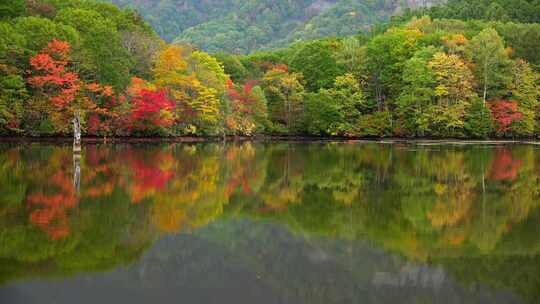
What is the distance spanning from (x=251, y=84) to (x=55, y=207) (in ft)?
202

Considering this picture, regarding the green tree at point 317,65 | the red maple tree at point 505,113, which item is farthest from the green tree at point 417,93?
the green tree at point 317,65

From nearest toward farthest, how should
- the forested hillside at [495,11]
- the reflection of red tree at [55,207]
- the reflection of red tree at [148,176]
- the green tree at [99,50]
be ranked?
the reflection of red tree at [55,207], the reflection of red tree at [148,176], the green tree at [99,50], the forested hillside at [495,11]

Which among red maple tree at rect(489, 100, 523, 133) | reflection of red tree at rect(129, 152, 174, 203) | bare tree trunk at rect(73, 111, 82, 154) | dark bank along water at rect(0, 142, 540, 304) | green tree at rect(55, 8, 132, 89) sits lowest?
dark bank along water at rect(0, 142, 540, 304)

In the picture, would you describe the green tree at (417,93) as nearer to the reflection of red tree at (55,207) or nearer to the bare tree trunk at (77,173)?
the bare tree trunk at (77,173)

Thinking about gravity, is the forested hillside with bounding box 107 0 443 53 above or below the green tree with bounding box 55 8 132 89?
above

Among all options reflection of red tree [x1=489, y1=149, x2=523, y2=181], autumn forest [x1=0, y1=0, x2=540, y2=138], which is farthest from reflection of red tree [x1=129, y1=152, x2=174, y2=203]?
autumn forest [x1=0, y1=0, x2=540, y2=138]

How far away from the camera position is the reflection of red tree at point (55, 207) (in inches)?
477

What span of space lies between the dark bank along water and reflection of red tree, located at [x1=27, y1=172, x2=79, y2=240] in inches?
1.6

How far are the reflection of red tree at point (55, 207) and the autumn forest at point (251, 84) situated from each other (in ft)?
90.6

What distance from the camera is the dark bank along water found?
28.1 ft

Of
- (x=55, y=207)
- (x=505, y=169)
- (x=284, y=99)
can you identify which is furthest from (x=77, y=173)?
(x=284, y=99)

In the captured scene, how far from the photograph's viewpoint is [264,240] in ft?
39.2

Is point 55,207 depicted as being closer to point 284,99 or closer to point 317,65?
point 284,99

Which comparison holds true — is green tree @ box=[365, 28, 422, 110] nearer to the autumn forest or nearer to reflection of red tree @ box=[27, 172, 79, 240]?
the autumn forest
